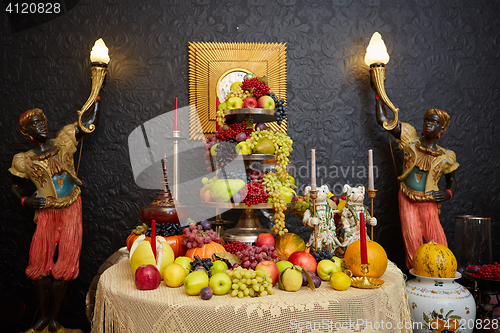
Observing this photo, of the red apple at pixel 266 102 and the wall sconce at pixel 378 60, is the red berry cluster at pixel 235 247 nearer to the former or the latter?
the red apple at pixel 266 102

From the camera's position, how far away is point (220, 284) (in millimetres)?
1393

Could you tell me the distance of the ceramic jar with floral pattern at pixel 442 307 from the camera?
7.22 feet

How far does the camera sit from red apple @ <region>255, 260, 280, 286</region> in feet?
4.87

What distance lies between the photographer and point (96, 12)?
332cm

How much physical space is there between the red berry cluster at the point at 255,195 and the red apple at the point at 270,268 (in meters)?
0.48

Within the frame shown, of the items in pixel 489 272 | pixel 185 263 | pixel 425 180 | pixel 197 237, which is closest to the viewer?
pixel 185 263

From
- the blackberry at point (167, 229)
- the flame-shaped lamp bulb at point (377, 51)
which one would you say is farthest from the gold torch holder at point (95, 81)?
the flame-shaped lamp bulb at point (377, 51)

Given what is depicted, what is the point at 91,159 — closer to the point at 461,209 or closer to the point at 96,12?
the point at 96,12

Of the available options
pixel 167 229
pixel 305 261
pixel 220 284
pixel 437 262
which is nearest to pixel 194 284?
pixel 220 284

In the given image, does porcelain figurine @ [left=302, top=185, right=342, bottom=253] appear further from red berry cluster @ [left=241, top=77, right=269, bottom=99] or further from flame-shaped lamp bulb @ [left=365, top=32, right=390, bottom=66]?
flame-shaped lamp bulb @ [left=365, top=32, right=390, bottom=66]

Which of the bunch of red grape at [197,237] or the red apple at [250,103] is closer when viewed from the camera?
the bunch of red grape at [197,237]

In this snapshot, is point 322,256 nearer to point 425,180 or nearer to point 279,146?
point 279,146

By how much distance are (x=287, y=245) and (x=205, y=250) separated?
52cm

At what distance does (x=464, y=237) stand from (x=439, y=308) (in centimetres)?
92
